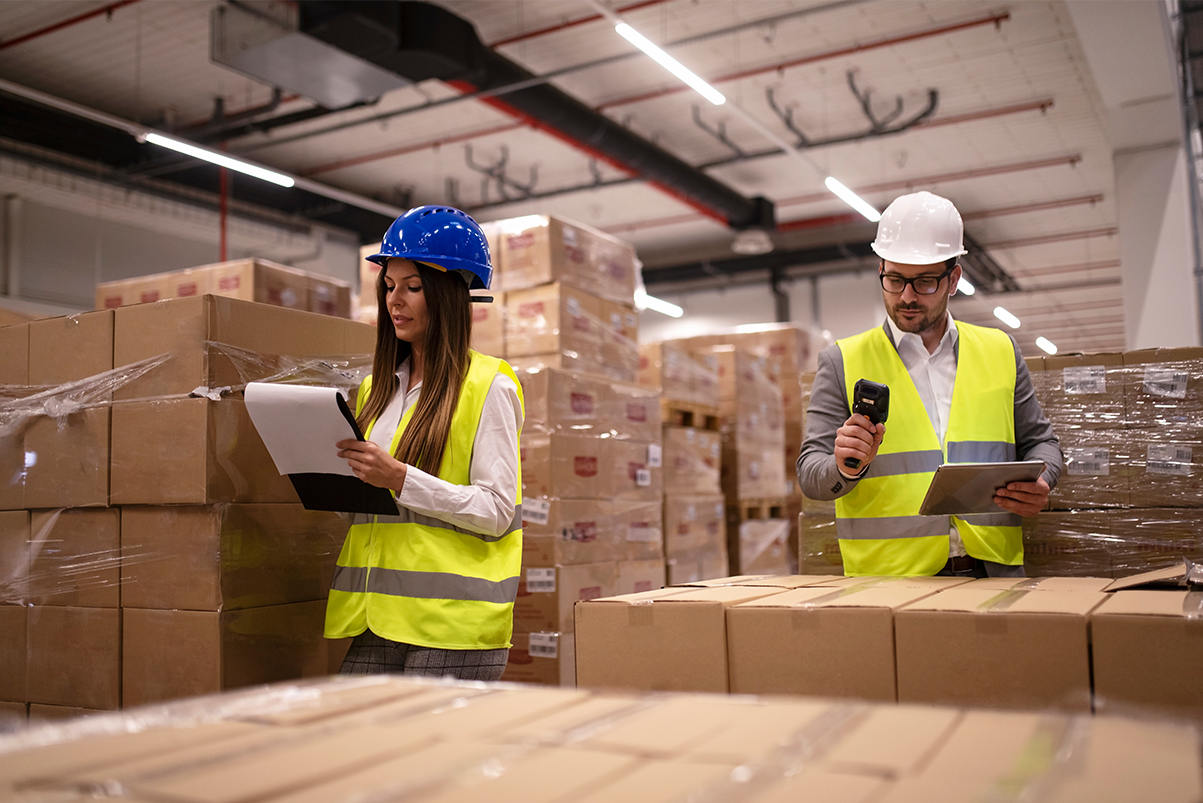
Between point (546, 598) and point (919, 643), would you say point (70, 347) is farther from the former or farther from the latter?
point (919, 643)

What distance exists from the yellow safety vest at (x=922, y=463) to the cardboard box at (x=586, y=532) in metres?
2.08

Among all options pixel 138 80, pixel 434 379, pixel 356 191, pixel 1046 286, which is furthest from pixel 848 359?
pixel 1046 286

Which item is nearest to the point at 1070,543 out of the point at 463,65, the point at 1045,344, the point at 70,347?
the point at 70,347

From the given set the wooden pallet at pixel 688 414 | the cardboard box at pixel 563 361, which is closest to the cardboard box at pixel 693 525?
the wooden pallet at pixel 688 414

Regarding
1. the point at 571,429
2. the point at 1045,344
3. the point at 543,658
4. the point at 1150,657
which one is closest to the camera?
the point at 1150,657

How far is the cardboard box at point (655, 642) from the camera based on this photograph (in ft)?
6.04

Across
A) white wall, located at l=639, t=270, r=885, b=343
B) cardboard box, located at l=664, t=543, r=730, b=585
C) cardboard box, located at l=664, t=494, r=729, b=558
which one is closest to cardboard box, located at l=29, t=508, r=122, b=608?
cardboard box, located at l=664, t=543, r=730, b=585

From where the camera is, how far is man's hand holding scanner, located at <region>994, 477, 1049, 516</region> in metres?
2.45

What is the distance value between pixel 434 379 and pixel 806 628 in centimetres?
124

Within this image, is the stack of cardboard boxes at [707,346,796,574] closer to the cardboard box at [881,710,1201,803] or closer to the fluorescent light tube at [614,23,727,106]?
the fluorescent light tube at [614,23,727,106]

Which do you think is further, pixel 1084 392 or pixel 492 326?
pixel 492 326

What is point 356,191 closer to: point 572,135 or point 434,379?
point 572,135

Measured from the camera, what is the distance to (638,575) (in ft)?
17.7

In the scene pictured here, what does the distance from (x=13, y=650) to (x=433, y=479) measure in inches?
63.3
